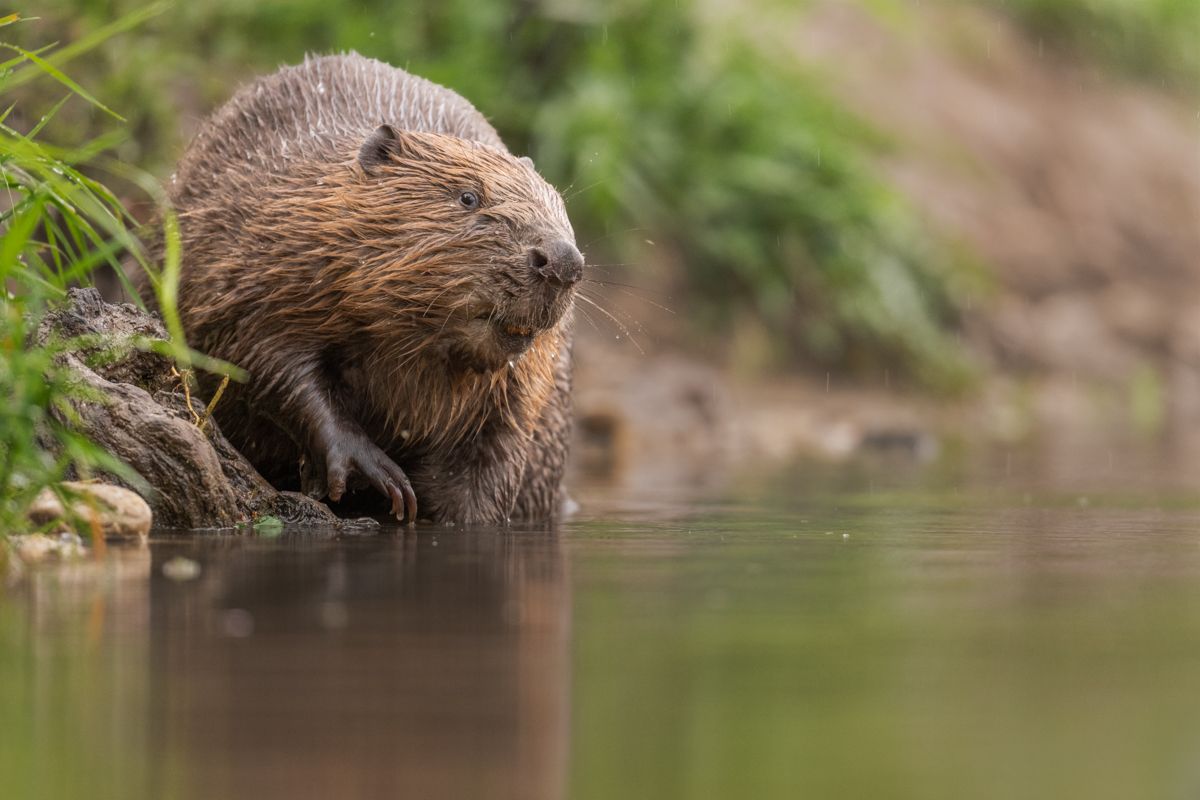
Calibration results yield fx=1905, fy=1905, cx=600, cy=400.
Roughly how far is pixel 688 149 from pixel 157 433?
9.60m

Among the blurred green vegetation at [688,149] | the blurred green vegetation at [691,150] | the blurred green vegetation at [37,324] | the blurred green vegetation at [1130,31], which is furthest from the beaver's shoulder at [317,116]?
the blurred green vegetation at [1130,31]

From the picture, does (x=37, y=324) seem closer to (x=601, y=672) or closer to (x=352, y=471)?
(x=352, y=471)

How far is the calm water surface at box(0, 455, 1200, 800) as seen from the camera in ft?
7.23

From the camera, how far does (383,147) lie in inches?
228

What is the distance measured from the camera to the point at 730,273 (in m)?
13.9

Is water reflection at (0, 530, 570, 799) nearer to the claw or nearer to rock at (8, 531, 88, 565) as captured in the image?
rock at (8, 531, 88, 565)

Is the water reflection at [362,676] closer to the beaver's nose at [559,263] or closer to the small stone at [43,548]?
the small stone at [43,548]

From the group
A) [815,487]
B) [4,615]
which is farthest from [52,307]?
[815,487]

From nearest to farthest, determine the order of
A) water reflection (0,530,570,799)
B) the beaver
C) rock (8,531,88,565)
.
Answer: water reflection (0,530,570,799)
rock (8,531,88,565)
the beaver

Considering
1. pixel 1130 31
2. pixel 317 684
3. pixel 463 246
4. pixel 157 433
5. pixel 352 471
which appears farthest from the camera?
pixel 1130 31

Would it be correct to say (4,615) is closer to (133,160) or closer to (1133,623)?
(1133,623)

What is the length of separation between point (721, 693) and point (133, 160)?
301 inches

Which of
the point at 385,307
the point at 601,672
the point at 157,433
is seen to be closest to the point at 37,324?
the point at 157,433

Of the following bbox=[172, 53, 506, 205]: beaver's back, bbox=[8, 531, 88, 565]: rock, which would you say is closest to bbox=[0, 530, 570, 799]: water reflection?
bbox=[8, 531, 88, 565]: rock
